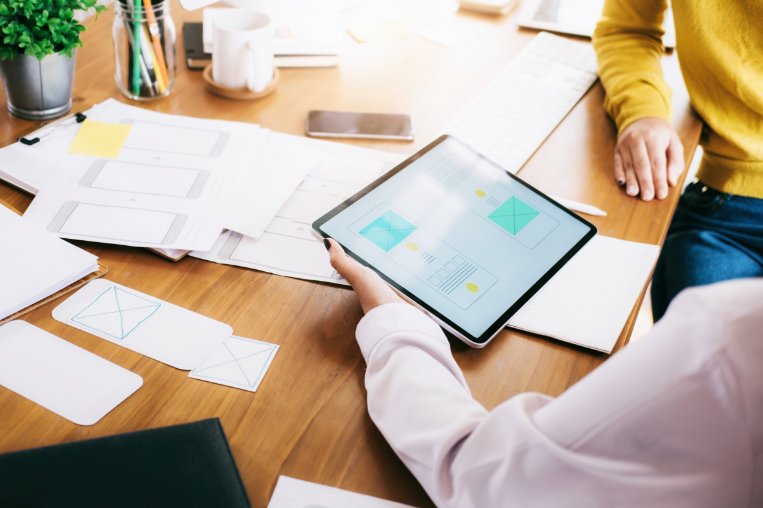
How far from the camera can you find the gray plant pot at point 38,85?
79 centimetres

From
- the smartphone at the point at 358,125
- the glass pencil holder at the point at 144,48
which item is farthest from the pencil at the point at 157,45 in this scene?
the smartphone at the point at 358,125

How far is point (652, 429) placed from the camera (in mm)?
336

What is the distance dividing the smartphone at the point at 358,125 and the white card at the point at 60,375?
50 cm

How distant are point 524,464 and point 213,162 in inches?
24.5

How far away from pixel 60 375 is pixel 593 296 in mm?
615

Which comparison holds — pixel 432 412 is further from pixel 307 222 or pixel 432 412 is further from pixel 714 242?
pixel 714 242

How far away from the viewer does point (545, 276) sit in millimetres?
653

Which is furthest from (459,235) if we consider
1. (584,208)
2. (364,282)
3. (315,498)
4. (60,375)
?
(60,375)

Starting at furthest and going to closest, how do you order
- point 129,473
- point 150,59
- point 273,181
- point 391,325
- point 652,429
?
1. point 150,59
2. point 273,181
3. point 391,325
4. point 129,473
5. point 652,429

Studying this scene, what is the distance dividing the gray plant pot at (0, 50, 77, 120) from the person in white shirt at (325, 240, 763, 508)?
784mm

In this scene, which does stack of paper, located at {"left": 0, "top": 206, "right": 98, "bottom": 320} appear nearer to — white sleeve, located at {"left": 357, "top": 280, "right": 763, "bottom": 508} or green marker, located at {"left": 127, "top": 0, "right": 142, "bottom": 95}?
green marker, located at {"left": 127, "top": 0, "right": 142, "bottom": 95}

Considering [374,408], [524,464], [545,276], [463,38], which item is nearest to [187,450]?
[374,408]

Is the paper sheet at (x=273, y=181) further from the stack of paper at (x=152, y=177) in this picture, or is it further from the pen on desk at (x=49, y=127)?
the pen on desk at (x=49, y=127)

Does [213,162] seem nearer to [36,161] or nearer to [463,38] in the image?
[36,161]
